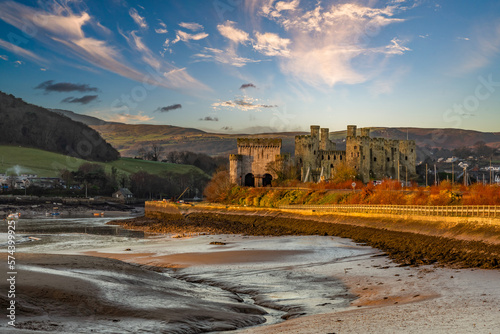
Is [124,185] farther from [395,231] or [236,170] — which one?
[395,231]

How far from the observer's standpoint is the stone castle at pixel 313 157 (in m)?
88.6

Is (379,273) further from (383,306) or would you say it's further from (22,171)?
(22,171)

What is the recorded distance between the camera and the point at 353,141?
88.3 metres

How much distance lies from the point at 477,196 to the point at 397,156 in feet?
197

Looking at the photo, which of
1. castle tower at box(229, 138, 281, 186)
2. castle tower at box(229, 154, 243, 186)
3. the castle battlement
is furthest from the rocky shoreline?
the castle battlement

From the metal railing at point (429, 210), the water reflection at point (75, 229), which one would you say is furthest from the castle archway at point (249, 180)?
the metal railing at point (429, 210)

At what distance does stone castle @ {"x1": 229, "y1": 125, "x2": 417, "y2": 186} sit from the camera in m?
88.6

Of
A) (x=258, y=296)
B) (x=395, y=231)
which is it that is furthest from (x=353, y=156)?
(x=258, y=296)

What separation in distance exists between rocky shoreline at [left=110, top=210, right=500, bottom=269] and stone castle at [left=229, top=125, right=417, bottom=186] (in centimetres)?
2083

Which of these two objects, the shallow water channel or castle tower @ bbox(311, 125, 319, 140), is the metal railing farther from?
castle tower @ bbox(311, 125, 319, 140)

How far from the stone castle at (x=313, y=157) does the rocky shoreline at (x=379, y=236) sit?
2083 centimetres

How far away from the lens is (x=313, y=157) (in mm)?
91125

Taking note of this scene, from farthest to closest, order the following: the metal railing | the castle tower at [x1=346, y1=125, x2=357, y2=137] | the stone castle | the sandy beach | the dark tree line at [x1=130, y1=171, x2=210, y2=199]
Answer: the dark tree line at [x1=130, y1=171, x2=210, y2=199] < the castle tower at [x1=346, y1=125, x2=357, y2=137] < the stone castle < the metal railing < the sandy beach

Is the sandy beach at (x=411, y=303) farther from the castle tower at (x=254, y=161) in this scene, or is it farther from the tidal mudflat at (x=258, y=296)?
the castle tower at (x=254, y=161)
